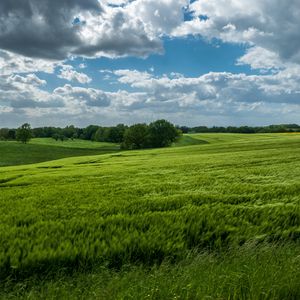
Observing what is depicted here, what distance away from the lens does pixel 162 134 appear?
12162 cm

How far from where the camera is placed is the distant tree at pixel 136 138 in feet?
390

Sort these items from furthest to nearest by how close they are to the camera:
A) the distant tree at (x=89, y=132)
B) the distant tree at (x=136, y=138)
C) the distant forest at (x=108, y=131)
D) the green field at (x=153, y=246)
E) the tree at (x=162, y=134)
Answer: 1. the distant tree at (x=89, y=132)
2. the distant forest at (x=108, y=131)
3. the tree at (x=162, y=134)
4. the distant tree at (x=136, y=138)
5. the green field at (x=153, y=246)

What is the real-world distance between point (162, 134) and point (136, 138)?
10.0 metres

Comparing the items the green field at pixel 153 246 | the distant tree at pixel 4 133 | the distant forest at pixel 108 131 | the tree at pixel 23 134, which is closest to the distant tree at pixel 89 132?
the distant forest at pixel 108 131

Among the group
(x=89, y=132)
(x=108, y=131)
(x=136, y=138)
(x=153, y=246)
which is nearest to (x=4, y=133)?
(x=89, y=132)

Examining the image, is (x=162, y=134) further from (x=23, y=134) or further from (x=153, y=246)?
(x=153, y=246)

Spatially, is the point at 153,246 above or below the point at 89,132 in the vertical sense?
below

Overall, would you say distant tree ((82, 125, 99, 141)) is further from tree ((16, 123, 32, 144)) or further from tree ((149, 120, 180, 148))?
tree ((149, 120, 180, 148))

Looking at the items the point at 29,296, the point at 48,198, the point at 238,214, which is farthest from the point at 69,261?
the point at 48,198

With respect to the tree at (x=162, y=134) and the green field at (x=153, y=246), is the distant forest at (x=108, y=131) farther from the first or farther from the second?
the green field at (x=153, y=246)

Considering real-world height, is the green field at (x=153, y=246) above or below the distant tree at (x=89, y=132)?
below

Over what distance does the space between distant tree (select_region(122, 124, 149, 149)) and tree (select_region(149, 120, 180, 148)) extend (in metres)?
2.32

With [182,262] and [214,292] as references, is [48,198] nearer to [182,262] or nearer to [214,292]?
[182,262]

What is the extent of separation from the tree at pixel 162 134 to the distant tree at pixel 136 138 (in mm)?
2324
